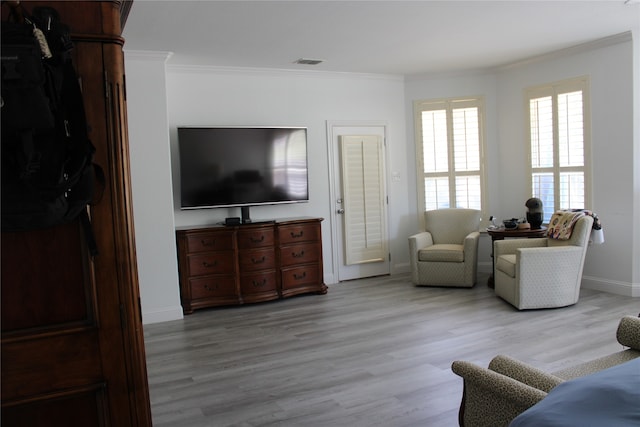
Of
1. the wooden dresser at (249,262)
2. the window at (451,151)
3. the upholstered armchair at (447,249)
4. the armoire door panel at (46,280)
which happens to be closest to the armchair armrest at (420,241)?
the upholstered armchair at (447,249)

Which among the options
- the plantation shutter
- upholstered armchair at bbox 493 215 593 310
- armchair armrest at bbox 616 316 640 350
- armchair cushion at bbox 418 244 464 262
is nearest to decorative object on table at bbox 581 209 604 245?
upholstered armchair at bbox 493 215 593 310

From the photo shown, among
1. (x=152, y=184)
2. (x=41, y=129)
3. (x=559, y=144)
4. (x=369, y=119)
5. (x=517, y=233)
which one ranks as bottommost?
(x=517, y=233)

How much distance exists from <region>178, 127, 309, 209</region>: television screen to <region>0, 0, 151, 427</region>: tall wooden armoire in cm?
408

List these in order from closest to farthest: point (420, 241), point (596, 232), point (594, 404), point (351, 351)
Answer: point (594, 404) → point (351, 351) → point (596, 232) → point (420, 241)

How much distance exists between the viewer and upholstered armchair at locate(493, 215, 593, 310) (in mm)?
5059

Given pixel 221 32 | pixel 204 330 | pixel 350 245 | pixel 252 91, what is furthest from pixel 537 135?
pixel 204 330

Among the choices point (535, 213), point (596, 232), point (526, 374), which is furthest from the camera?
point (535, 213)

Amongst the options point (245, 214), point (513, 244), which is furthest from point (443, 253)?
point (245, 214)

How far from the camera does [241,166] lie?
231 inches

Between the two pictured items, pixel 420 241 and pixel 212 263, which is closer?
pixel 212 263

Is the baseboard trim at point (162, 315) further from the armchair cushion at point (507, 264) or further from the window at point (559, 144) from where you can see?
the window at point (559, 144)

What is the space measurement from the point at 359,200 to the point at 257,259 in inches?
68.7

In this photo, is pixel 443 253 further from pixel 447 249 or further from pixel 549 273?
pixel 549 273

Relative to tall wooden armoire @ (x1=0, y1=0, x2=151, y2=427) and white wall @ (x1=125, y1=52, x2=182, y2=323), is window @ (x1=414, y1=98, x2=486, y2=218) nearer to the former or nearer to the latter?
white wall @ (x1=125, y1=52, x2=182, y2=323)
